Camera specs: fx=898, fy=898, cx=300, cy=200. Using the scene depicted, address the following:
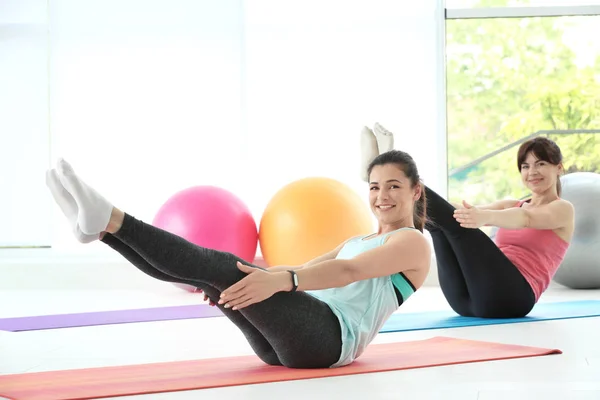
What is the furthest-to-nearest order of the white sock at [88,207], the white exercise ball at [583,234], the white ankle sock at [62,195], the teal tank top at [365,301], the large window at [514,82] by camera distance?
the large window at [514,82]
the white exercise ball at [583,234]
the teal tank top at [365,301]
the white ankle sock at [62,195]
the white sock at [88,207]

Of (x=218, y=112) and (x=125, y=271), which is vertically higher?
(x=218, y=112)

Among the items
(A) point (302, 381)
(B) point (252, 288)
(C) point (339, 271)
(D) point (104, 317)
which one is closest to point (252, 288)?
(B) point (252, 288)

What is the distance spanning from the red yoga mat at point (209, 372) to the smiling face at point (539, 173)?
93cm

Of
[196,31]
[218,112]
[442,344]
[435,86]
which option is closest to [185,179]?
[218,112]

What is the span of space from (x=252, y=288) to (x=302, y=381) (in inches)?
13.6

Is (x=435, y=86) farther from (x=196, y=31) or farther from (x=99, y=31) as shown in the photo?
(x=99, y=31)

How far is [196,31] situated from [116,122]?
85 centimetres

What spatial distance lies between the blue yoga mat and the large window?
3.05 m

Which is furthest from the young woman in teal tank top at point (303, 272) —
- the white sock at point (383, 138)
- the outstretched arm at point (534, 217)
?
the outstretched arm at point (534, 217)

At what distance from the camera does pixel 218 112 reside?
246 inches

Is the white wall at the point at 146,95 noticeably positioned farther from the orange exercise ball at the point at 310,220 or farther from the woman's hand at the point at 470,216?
the woman's hand at the point at 470,216

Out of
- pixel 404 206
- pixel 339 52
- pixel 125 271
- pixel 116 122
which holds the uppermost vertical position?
pixel 339 52

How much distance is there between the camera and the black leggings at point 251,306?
205 cm

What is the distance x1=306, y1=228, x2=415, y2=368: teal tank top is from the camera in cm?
238
